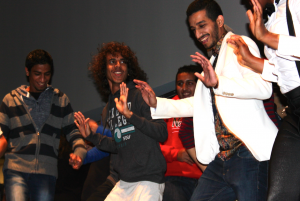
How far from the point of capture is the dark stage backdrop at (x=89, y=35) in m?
3.51

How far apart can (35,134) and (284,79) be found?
2179 mm

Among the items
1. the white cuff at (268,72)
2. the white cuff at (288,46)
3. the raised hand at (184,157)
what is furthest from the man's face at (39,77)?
the white cuff at (288,46)

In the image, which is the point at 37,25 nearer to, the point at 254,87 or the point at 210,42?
the point at 210,42

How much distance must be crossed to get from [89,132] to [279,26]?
1.71 m

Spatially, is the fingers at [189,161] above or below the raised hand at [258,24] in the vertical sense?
below

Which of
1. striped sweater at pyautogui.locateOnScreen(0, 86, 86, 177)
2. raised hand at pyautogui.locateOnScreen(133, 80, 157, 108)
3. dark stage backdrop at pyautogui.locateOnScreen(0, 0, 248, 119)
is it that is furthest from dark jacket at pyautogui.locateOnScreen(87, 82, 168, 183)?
dark stage backdrop at pyautogui.locateOnScreen(0, 0, 248, 119)

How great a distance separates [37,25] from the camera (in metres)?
5.20

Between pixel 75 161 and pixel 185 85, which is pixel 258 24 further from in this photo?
pixel 75 161

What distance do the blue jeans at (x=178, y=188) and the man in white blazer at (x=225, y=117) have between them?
0.48m

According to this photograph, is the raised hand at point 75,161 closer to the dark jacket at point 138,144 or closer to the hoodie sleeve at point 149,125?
the dark jacket at point 138,144

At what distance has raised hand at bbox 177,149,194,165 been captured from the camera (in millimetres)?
2578

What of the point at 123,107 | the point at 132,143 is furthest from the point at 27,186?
the point at 123,107

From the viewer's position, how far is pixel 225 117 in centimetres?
181

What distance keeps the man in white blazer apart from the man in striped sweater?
1138 millimetres
